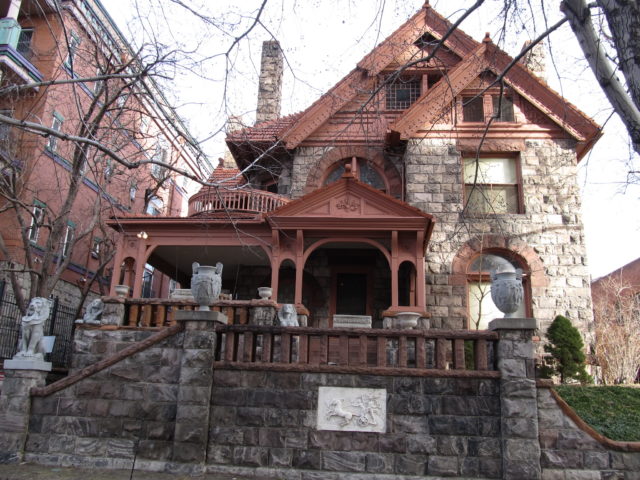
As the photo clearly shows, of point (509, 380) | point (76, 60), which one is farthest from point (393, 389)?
point (76, 60)

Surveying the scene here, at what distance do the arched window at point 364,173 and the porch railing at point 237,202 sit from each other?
1.94 meters

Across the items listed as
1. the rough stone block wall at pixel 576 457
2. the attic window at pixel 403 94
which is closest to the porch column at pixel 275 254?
the attic window at pixel 403 94

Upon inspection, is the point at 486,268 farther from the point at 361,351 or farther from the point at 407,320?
the point at 361,351

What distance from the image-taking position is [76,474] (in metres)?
7.82

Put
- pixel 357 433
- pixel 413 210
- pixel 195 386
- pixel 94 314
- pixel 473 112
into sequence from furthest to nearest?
pixel 473 112
pixel 413 210
pixel 94 314
pixel 195 386
pixel 357 433

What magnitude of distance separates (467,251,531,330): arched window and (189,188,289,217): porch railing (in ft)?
18.9

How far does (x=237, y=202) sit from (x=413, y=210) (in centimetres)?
524

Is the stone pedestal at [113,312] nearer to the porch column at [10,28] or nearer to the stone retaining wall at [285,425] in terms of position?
the stone retaining wall at [285,425]

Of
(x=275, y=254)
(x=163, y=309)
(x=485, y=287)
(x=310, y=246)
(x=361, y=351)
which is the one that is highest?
(x=310, y=246)

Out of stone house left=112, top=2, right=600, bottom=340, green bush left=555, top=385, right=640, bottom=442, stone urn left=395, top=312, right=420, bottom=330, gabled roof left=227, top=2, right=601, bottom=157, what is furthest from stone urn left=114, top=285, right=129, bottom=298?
green bush left=555, top=385, right=640, bottom=442

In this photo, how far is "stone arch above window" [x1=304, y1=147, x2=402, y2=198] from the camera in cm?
1641

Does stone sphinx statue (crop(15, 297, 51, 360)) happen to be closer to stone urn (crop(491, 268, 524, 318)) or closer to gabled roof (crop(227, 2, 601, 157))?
gabled roof (crop(227, 2, 601, 157))

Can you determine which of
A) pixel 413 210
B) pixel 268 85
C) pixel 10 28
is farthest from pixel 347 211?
pixel 10 28

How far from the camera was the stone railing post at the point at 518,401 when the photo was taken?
302 inches
